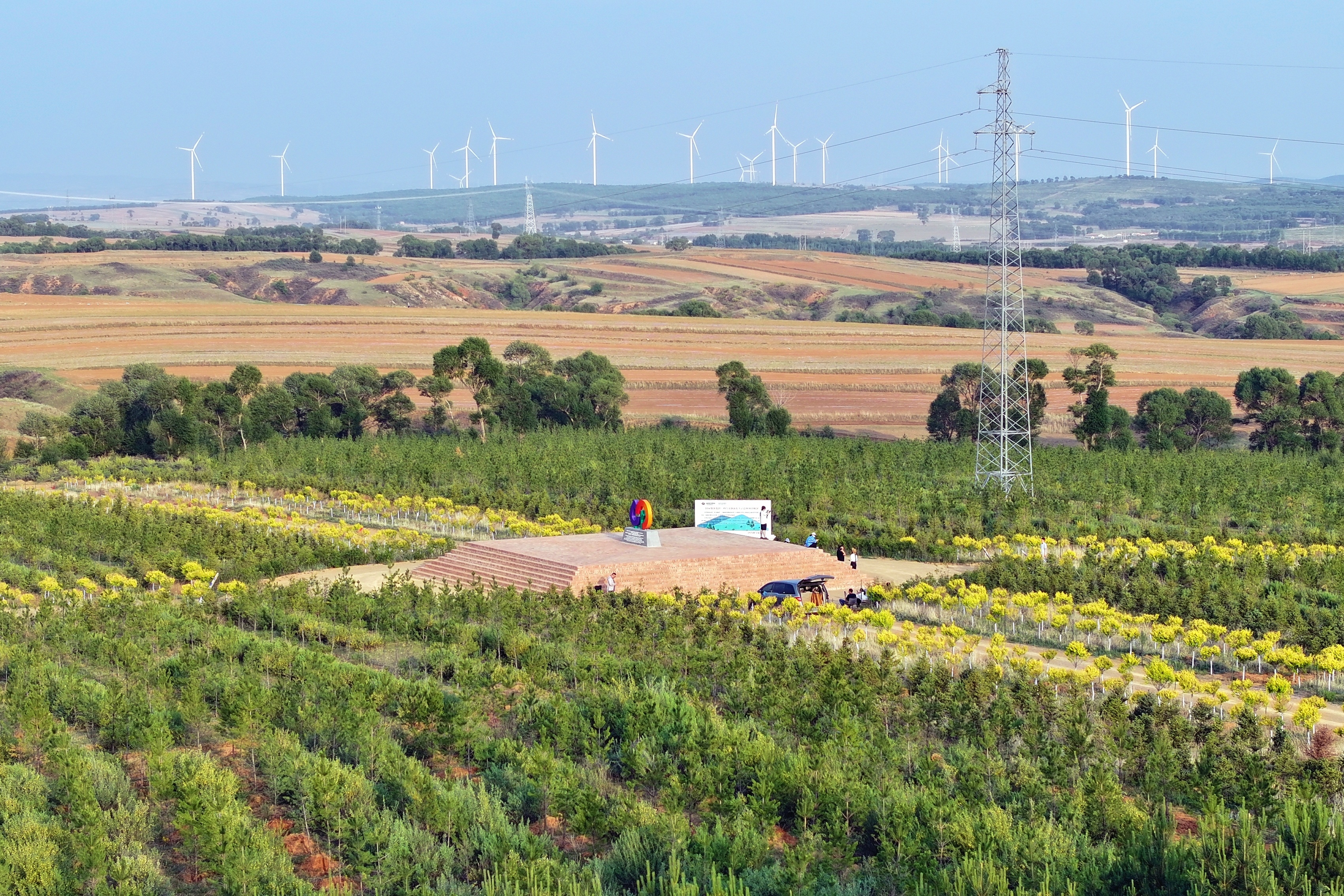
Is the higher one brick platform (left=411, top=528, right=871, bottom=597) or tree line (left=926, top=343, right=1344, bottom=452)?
tree line (left=926, top=343, right=1344, bottom=452)

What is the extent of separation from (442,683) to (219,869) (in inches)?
401

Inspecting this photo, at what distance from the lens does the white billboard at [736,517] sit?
45.5 m

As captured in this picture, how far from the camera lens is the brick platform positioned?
38625mm

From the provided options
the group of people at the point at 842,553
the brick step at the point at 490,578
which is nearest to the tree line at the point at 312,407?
the brick step at the point at 490,578

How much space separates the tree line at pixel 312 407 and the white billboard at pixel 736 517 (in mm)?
32315

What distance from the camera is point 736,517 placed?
4619cm

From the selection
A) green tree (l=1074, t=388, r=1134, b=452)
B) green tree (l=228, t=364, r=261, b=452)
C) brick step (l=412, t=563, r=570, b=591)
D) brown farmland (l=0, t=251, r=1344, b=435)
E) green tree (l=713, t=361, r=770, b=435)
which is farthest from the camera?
brown farmland (l=0, t=251, r=1344, b=435)

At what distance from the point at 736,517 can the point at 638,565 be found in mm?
8081

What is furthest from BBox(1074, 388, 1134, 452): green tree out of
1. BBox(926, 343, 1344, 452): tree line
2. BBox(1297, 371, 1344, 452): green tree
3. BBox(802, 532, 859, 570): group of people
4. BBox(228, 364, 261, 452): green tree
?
BBox(228, 364, 261, 452): green tree

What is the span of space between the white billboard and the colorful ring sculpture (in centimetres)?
338

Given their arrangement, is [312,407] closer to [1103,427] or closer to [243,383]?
[243,383]

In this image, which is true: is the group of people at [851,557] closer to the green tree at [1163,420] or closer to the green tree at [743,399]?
the green tree at [1163,420]

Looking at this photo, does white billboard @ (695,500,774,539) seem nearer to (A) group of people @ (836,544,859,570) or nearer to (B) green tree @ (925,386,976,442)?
(A) group of people @ (836,544,859,570)

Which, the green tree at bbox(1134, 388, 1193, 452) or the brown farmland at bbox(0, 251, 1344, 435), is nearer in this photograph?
the green tree at bbox(1134, 388, 1193, 452)
